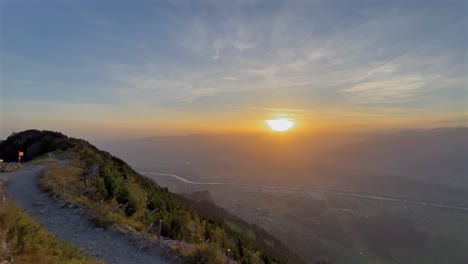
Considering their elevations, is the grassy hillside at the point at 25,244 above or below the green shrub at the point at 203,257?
above

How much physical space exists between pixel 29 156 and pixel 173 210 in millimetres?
28735

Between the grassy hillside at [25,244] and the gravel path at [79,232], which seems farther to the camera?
the gravel path at [79,232]

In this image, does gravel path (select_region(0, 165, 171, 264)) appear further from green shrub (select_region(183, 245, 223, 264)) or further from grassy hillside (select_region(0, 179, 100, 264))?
grassy hillside (select_region(0, 179, 100, 264))

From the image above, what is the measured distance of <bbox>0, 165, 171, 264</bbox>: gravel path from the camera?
33.2 ft

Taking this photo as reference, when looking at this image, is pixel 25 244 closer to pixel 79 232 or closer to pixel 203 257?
pixel 203 257

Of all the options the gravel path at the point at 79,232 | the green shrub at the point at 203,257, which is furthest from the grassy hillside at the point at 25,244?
the green shrub at the point at 203,257

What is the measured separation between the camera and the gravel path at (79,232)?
10.1 meters

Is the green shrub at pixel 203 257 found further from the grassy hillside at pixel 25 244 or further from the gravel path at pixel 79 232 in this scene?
the grassy hillside at pixel 25 244

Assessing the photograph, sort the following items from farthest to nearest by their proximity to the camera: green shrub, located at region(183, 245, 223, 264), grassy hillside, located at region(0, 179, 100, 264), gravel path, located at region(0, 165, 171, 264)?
gravel path, located at region(0, 165, 171, 264) → green shrub, located at region(183, 245, 223, 264) → grassy hillside, located at region(0, 179, 100, 264)

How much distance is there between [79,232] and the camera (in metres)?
11.5

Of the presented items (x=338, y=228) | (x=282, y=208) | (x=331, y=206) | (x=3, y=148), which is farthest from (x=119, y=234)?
(x=331, y=206)

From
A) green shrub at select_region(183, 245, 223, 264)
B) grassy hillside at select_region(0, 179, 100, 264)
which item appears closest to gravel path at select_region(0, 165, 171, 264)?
green shrub at select_region(183, 245, 223, 264)

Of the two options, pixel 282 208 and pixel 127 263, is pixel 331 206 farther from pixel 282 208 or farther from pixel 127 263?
pixel 127 263

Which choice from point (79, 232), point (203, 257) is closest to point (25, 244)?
point (203, 257)
